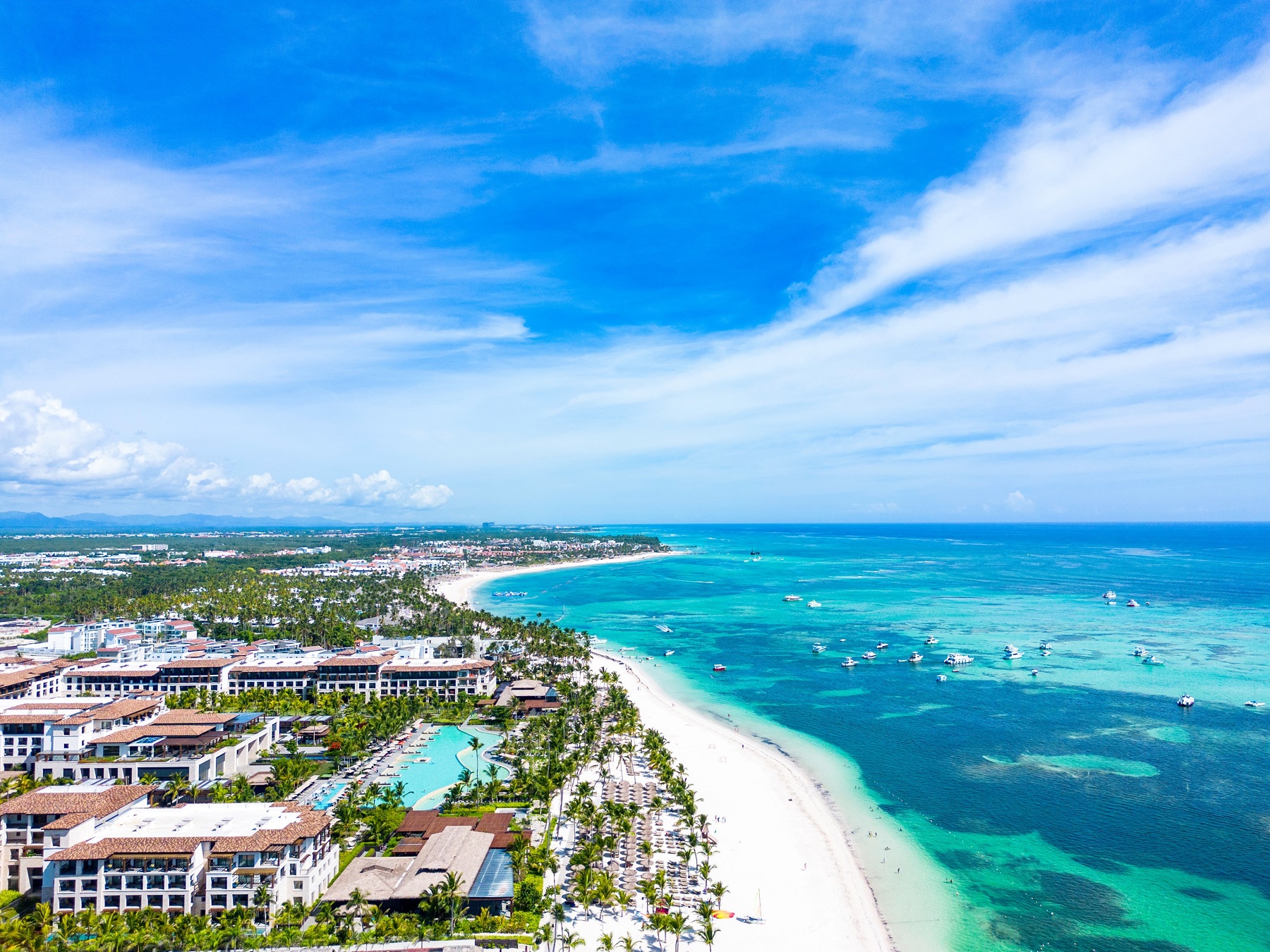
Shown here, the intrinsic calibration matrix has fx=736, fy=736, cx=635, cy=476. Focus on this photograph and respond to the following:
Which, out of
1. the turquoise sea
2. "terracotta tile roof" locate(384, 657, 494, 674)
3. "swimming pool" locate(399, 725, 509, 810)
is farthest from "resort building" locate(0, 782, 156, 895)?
the turquoise sea

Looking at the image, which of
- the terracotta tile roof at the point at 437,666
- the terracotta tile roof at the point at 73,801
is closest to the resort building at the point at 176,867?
the terracotta tile roof at the point at 73,801

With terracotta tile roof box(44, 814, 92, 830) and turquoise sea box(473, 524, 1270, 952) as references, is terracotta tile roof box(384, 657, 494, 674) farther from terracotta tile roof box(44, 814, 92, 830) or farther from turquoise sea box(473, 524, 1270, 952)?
terracotta tile roof box(44, 814, 92, 830)

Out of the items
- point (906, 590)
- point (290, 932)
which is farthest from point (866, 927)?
point (906, 590)

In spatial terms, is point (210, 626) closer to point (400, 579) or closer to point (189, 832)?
point (400, 579)

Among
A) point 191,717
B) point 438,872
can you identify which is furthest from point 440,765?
point 438,872

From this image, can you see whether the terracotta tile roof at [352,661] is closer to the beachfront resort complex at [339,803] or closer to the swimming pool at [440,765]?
the beachfront resort complex at [339,803]

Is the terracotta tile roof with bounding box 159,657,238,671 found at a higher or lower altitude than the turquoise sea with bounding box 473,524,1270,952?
higher
